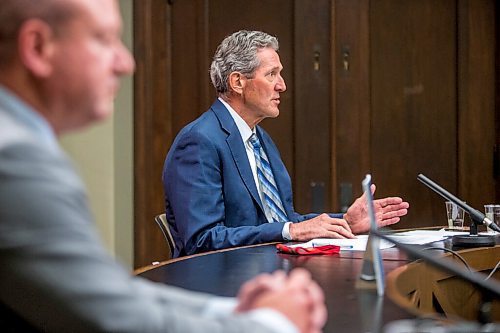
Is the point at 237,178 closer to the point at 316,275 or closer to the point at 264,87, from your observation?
the point at 264,87

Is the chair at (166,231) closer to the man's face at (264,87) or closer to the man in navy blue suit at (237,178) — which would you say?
the man in navy blue suit at (237,178)

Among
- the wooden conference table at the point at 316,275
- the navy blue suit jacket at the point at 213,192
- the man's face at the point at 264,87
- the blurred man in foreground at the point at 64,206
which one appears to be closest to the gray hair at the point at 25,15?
the blurred man in foreground at the point at 64,206

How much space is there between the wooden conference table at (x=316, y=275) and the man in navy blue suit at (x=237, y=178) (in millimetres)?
166

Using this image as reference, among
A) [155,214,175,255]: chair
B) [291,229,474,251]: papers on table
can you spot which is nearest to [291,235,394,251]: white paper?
[291,229,474,251]: papers on table

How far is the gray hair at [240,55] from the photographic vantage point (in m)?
3.37

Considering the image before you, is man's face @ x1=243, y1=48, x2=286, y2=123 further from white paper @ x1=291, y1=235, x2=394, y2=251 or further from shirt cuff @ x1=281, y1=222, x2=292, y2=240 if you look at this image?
white paper @ x1=291, y1=235, x2=394, y2=251

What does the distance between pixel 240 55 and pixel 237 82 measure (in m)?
0.10

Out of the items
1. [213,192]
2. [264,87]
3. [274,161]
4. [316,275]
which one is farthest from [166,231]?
[316,275]

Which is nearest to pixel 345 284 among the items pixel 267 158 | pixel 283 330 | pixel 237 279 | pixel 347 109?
pixel 237 279

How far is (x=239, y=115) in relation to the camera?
11.0ft

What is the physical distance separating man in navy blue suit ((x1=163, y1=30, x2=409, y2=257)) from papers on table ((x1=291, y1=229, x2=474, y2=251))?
6 cm

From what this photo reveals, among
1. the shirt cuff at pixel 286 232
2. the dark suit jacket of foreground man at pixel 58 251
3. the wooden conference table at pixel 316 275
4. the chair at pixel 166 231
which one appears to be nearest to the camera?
the dark suit jacket of foreground man at pixel 58 251

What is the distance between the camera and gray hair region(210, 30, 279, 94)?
3.37m

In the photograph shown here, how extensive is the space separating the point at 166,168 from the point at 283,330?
206 cm
